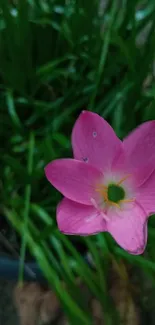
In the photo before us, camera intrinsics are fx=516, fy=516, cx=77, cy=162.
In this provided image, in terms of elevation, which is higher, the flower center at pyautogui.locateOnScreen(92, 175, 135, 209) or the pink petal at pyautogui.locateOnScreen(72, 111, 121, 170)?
the pink petal at pyautogui.locateOnScreen(72, 111, 121, 170)

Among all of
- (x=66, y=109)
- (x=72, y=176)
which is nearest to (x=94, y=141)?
(x=72, y=176)

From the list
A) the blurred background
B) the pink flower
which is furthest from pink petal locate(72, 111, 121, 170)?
the blurred background

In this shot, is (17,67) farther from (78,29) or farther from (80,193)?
(80,193)

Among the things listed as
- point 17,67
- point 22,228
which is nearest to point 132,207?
point 22,228

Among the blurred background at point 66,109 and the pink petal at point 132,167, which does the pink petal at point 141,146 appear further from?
the blurred background at point 66,109

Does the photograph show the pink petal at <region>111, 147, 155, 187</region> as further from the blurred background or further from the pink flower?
the blurred background

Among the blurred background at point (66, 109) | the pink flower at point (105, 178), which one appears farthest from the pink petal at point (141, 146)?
the blurred background at point (66, 109)
